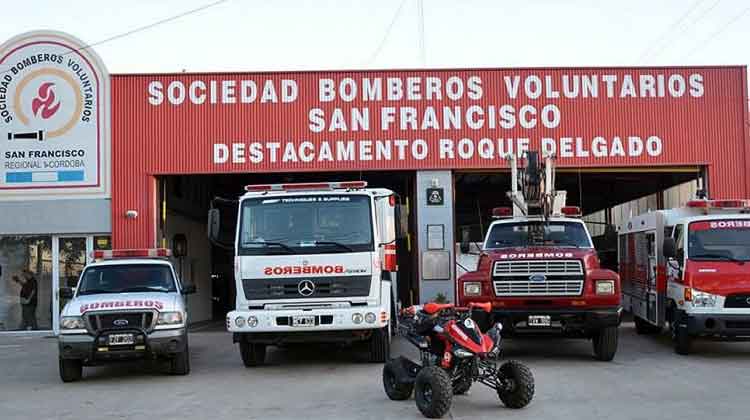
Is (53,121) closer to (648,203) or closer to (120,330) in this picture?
(120,330)

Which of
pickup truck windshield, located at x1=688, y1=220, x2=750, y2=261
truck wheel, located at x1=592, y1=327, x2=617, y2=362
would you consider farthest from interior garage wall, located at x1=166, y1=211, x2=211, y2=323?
pickup truck windshield, located at x1=688, y1=220, x2=750, y2=261

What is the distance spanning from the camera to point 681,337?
13.7 m

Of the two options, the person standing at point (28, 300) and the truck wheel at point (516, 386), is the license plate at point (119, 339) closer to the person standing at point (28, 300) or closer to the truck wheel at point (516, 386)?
the truck wheel at point (516, 386)

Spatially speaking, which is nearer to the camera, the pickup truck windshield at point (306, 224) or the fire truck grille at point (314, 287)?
the fire truck grille at point (314, 287)

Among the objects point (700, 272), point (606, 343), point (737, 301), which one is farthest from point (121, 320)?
point (737, 301)

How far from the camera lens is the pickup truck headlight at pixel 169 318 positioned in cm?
1235

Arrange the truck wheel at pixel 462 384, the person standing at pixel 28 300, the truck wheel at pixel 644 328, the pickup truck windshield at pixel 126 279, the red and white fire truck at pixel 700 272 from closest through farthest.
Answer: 1. the truck wheel at pixel 462 384
2. the red and white fire truck at pixel 700 272
3. the pickup truck windshield at pixel 126 279
4. the truck wheel at pixel 644 328
5. the person standing at pixel 28 300

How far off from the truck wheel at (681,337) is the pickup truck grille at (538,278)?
83.8 inches

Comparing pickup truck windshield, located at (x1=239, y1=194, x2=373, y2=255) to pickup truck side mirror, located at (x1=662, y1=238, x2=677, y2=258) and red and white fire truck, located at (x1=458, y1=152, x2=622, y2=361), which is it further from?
pickup truck side mirror, located at (x1=662, y1=238, x2=677, y2=258)

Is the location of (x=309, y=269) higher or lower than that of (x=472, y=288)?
higher

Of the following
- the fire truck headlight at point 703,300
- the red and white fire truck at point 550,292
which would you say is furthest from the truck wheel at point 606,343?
the fire truck headlight at point 703,300

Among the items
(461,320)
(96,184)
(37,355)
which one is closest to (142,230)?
(96,184)

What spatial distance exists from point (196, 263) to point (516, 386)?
61.9 feet

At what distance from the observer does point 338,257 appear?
1239 centimetres
